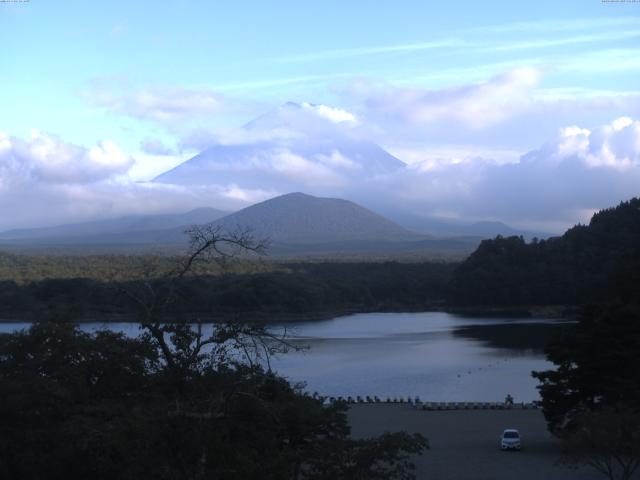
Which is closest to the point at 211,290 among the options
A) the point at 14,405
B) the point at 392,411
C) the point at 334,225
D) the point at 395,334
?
the point at 395,334

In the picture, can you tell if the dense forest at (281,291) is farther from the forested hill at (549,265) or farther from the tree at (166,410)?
the tree at (166,410)

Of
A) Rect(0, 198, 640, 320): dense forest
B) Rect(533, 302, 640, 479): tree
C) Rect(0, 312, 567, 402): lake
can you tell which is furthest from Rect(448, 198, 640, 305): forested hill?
Rect(533, 302, 640, 479): tree

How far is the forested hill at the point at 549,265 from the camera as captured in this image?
3494cm

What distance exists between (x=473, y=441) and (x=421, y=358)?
1090 centimetres

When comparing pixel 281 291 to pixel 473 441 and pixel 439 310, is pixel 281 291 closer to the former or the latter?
pixel 439 310

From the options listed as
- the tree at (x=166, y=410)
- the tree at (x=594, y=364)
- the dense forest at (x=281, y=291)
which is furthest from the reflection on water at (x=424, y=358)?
the tree at (x=166, y=410)

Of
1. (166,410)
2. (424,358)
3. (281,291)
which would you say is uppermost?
(166,410)

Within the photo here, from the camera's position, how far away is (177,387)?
4.79 metres

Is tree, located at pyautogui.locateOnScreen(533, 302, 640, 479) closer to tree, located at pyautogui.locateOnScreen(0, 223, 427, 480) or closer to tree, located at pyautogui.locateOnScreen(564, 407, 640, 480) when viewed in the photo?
tree, located at pyautogui.locateOnScreen(564, 407, 640, 480)

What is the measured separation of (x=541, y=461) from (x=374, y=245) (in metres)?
80.2

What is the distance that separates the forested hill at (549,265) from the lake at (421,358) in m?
3.66

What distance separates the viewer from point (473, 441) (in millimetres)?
10578

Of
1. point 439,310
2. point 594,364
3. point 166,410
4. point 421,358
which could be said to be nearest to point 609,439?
point 594,364

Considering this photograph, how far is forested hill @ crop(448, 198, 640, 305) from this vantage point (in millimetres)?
34938
